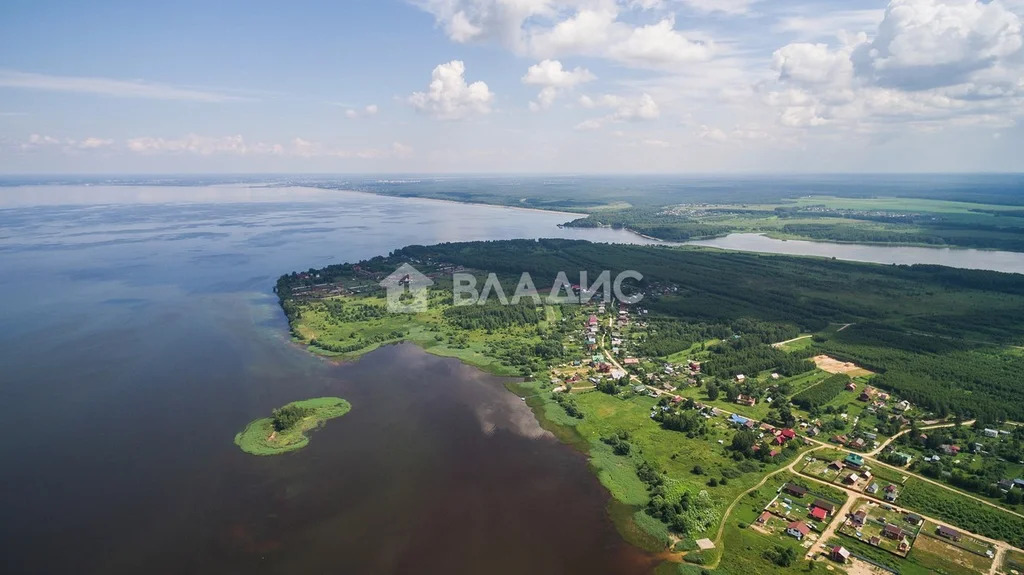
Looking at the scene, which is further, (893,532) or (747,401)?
A: (747,401)

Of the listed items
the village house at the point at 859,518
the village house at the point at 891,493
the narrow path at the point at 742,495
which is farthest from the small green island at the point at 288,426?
the village house at the point at 891,493

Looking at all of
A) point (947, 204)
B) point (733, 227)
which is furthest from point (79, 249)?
point (947, 204)

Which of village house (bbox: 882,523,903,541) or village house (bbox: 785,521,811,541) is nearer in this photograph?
village house (bbox: 882,523,903,541)

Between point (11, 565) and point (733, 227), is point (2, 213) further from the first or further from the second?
point (733, 227)

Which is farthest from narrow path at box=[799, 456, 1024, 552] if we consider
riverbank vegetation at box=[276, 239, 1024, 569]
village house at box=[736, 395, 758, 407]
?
village house at box=[736, 395, 758, 407]

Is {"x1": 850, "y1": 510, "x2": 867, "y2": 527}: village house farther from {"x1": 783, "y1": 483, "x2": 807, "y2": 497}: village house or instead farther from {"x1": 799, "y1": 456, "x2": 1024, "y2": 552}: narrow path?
{"x1": 783, "y1": 483, "x2": 807, "y2": 497}: village house

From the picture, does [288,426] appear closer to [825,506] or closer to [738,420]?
[738,420]

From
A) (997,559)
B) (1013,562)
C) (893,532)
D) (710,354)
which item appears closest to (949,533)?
(997,559)
